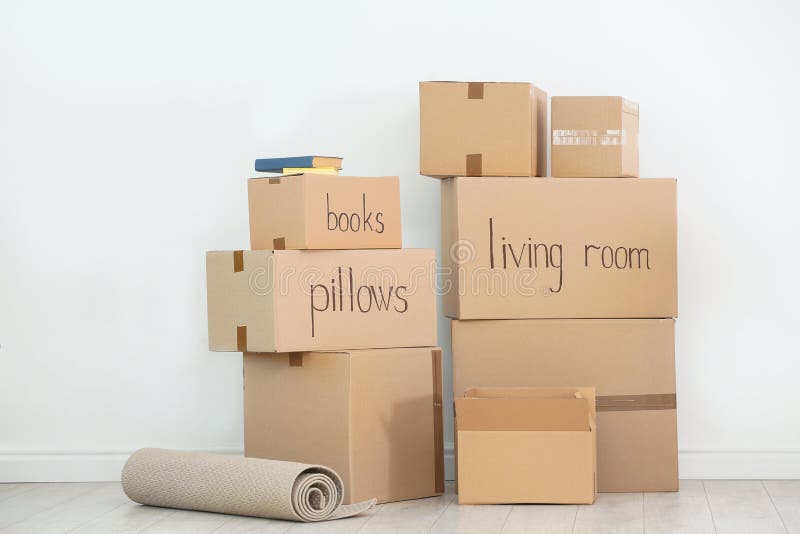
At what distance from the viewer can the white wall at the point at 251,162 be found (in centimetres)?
300

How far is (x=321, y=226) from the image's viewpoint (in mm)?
2600

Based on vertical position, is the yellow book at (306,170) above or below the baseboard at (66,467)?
above

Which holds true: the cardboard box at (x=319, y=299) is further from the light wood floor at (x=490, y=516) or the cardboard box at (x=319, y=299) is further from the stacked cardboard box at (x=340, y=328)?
the light wood floor at (x=490, y=516)

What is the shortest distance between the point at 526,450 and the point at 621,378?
1.20ft

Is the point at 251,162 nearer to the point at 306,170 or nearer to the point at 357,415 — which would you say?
the point at 306,170

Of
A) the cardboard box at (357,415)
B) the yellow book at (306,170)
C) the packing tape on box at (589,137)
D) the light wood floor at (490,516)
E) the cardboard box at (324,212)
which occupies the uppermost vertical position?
the packing tape on box at (589,137)

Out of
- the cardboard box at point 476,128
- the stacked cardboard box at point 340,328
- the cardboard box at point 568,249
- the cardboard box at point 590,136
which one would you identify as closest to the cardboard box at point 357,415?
the stacked cardboard box at point 340,328

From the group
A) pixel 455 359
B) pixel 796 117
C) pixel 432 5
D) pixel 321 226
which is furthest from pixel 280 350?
pixel 796 117

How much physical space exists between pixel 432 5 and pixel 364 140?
0.44 metres

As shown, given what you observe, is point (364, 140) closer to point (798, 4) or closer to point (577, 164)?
point (577, 164)

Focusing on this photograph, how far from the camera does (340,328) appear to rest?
2652 mm

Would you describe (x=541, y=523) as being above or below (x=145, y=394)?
below

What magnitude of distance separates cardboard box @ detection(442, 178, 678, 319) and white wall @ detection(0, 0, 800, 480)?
11.6 inches

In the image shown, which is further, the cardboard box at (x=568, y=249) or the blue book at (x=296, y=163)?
the cardboard box at (x=568, y=249)
